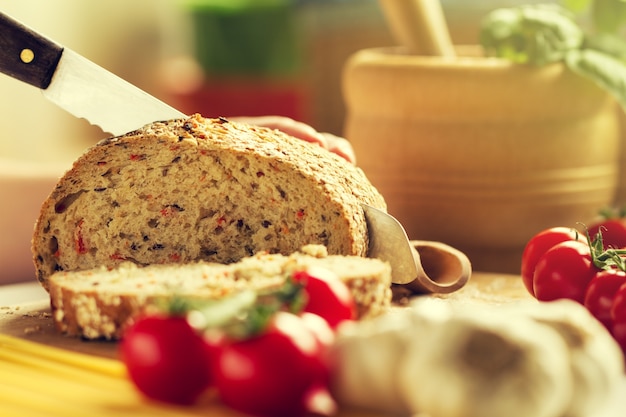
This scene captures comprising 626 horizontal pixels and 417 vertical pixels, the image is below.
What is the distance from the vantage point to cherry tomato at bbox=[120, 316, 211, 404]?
165 centimetres

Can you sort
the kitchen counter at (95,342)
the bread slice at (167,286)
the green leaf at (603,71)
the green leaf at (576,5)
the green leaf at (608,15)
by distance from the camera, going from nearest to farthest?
the kitchen counter at (95,342) < the bread slice at (167,286) < the green leaf at (603,71) < the green leaf at (608,15) < the green leaf at (576,5)

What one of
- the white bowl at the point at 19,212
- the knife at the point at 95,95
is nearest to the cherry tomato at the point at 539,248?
the knife at the point at 95,95

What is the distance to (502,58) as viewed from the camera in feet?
11.6

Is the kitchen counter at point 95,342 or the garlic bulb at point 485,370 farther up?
the garlic bulb at point 485,370

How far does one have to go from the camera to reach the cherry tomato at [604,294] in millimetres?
2191

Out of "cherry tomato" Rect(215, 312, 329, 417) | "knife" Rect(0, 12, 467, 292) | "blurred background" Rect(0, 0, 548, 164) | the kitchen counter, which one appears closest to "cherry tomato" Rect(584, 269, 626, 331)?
the kitchen counter

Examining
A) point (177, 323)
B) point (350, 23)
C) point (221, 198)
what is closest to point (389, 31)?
point (350, 23)

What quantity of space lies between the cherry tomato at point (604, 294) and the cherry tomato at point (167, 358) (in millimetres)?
983

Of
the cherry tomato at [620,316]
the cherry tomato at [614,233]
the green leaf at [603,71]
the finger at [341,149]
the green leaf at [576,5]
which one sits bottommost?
the cherry tomato at [614,233]

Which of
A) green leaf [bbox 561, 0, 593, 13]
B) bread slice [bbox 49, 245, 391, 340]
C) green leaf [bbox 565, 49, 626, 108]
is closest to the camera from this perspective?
bread slice [bbox 49, 245, 391, 340]

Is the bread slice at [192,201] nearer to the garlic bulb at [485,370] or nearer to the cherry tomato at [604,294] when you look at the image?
the cherry tomato at [604,294]

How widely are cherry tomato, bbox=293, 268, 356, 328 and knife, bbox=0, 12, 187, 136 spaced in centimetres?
85

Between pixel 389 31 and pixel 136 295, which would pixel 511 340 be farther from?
pixel 389 31

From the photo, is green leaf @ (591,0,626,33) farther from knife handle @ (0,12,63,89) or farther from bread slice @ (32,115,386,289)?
knife handle @ (0,12,63,89)
